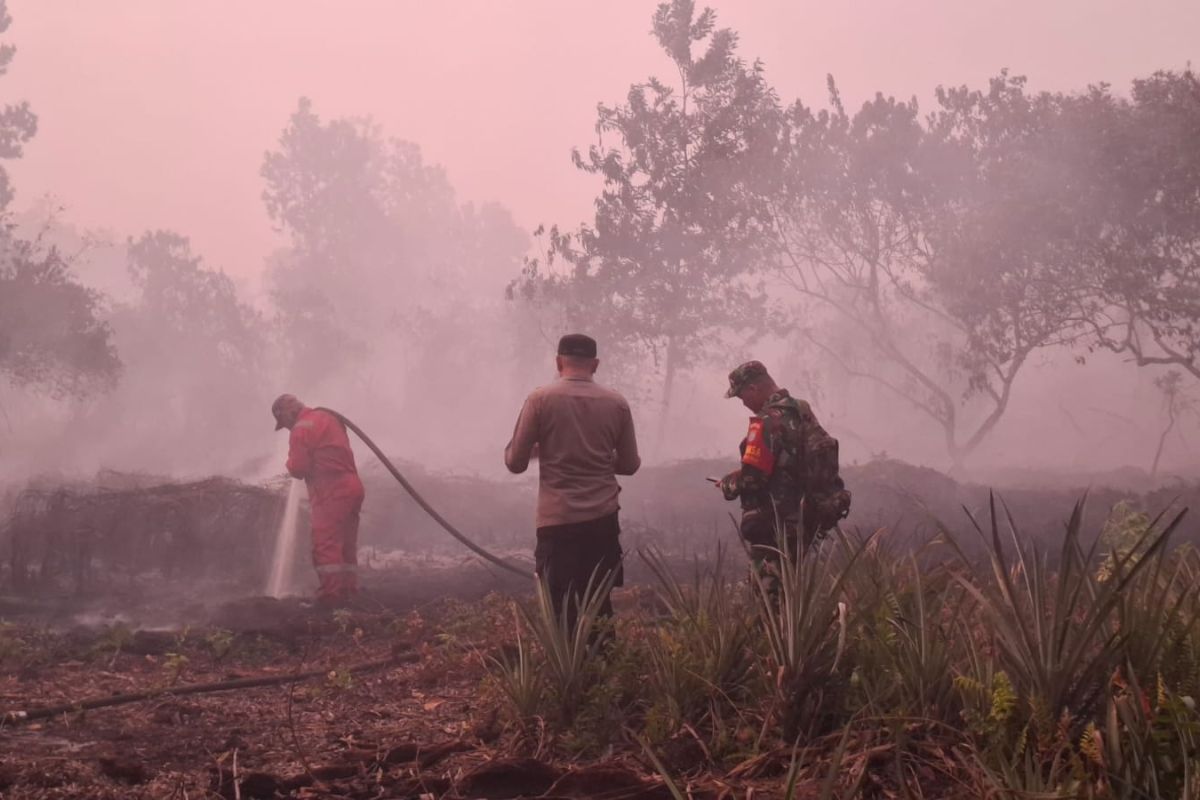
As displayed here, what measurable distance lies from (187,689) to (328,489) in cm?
372

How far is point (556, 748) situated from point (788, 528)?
6.36 ft

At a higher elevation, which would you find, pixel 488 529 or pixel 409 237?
pixel 409 237

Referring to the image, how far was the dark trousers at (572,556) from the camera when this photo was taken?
5.20 metres

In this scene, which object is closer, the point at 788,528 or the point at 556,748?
the point at 556,748

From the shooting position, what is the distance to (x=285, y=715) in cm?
539

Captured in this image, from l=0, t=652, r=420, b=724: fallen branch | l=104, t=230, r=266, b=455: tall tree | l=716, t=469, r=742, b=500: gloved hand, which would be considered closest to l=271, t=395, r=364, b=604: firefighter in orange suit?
l=0, t=652, r=420, b=724: fallen branch

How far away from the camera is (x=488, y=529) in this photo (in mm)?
16422

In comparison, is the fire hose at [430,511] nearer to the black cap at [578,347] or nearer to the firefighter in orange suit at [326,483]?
the firefighter in orange suit at [326,483]

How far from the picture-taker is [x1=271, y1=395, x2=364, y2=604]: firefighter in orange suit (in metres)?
9.35

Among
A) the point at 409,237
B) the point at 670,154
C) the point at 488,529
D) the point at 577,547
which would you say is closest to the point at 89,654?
the point at 577,547

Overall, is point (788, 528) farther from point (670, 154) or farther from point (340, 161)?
point (340, 161)

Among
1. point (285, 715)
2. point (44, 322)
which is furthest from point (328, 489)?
point (44, 322)

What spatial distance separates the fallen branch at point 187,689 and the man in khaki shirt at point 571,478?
154 cm

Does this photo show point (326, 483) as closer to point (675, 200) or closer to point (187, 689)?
point (187, 689)
